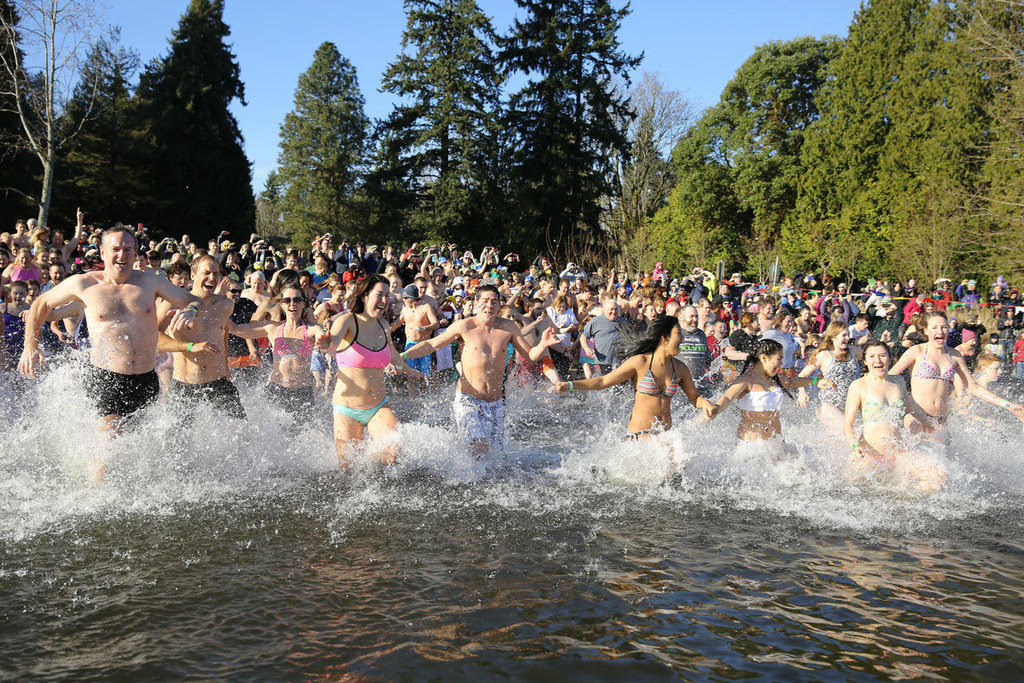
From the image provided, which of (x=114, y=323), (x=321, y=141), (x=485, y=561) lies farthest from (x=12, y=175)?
(x=485, y=561)

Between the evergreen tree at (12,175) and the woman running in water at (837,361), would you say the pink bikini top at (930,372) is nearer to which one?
the woman running in water at (837,361)

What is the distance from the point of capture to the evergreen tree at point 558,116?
33.0m

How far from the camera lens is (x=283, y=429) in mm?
7594

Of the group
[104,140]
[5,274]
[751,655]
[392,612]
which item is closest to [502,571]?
[392,612]

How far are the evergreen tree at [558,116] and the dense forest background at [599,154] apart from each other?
87 mm

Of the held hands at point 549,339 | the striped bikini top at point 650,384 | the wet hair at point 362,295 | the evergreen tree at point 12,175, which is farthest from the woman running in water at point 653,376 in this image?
the evergreen tree at point 12,175

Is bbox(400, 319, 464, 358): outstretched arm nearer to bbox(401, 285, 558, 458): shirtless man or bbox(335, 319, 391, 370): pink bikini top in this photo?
bbox(401, 285, 558, 458): shirtless man

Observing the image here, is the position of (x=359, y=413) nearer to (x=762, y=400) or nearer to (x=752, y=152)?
(x=762, y=400)

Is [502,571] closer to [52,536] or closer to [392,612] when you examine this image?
[392,612]

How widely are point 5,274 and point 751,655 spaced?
9792 mm

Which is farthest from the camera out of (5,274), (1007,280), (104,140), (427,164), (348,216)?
(348,216)

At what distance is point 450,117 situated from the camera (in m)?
31.3

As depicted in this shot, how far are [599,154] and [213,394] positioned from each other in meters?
30.2

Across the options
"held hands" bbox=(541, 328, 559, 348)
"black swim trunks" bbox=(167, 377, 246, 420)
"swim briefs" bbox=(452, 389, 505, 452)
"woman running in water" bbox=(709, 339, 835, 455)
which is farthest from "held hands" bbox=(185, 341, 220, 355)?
"woman running in water" bbox=(709, 339, 835, 455)
